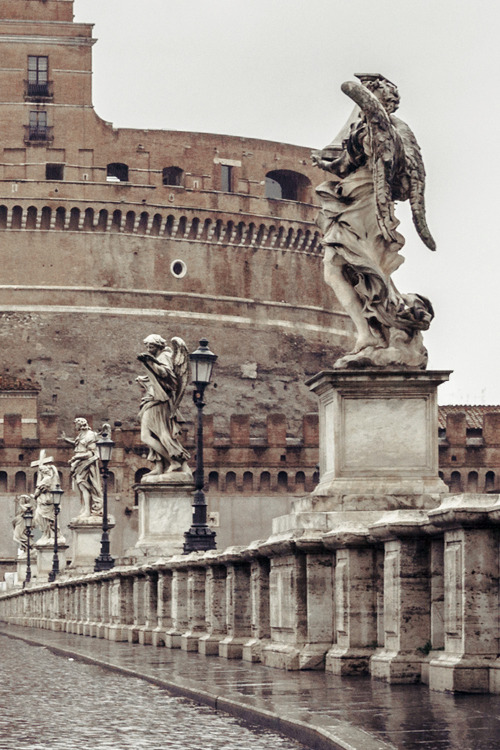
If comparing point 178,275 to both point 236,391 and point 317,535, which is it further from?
point 317,535

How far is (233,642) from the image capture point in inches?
407

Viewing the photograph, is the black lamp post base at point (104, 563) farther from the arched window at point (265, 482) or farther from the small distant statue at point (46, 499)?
the arched window at point (265, 482)

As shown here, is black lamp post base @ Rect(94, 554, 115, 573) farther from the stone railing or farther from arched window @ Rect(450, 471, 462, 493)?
arched window @ Rect(450, 471, 462, 493)

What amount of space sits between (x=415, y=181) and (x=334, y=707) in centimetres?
349

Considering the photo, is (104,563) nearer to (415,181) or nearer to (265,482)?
(415,181)

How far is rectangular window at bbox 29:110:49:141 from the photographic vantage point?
193 ft

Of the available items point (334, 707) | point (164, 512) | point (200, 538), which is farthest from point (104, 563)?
point (334, 707)

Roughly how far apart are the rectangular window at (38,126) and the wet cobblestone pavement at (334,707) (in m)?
50.7

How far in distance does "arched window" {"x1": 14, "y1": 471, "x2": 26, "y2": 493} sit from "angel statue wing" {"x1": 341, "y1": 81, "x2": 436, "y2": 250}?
4340 centimetres

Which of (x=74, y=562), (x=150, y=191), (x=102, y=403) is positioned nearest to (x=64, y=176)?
(x=150, y=191)

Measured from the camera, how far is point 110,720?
7066 mm

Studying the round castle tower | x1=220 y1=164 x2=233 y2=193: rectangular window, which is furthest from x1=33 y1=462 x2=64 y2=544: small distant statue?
x1=220 y1=164 x2=233 y2=193: rectangular window

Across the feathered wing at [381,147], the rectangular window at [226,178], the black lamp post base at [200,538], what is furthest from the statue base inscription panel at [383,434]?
the rectangular window at [226,178]

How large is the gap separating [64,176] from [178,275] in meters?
5.24
